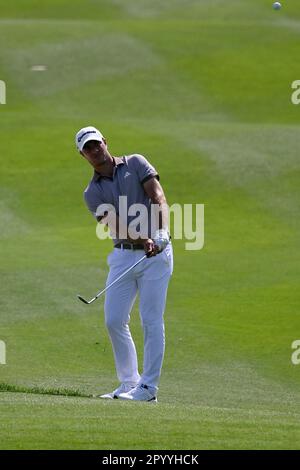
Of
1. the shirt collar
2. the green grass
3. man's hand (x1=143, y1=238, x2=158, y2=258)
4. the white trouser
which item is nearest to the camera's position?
the green grass

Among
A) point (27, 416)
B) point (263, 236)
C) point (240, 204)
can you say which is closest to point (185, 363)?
point (27, 416)

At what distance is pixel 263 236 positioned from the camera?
64.7ft

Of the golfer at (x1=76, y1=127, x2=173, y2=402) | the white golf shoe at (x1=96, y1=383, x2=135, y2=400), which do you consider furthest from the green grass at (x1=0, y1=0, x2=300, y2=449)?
the golfer at (x1=76, y1=127, x2=173, y2=402)

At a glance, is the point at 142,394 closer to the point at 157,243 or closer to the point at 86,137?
the point at 157,243

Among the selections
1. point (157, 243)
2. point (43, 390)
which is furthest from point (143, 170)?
point (43, 390)

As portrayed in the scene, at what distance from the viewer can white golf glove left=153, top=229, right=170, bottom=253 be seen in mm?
9875

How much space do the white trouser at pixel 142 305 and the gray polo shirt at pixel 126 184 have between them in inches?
9.6

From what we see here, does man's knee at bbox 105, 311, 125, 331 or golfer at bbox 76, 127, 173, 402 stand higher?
golfer at bbox 76, 127, 173, 402

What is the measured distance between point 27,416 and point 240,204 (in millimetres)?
13804

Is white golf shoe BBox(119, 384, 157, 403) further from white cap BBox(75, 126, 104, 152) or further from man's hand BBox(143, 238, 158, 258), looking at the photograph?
white cap BBox(75, 126, 104, 152)

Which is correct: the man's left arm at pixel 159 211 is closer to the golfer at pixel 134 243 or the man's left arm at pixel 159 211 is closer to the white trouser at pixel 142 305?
the golfer at pixel 134 243

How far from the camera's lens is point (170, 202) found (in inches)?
861

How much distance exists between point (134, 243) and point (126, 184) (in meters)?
0.52

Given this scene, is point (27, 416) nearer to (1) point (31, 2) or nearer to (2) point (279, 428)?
(2) point (279, 428)
